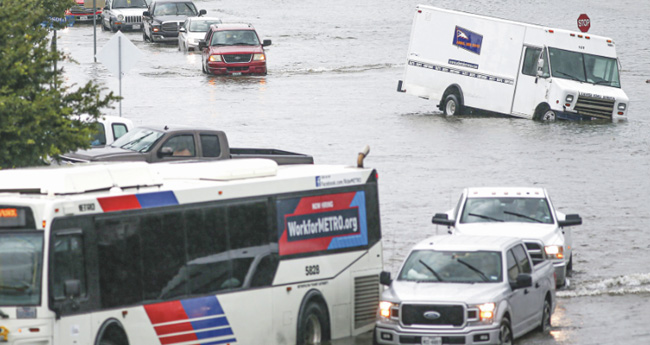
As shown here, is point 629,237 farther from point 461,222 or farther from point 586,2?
point 586,2

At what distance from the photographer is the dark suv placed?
54.0 meters

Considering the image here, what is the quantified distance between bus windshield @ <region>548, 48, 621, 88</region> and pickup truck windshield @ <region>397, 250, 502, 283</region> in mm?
20651

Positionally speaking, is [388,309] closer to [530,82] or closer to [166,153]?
[166,153]

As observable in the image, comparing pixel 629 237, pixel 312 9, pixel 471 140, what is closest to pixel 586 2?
pixel 312 9

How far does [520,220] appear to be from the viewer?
17469mm

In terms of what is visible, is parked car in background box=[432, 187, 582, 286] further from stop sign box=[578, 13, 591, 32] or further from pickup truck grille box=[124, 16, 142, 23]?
pickup truck grille box=[124, 16, 142, 23]

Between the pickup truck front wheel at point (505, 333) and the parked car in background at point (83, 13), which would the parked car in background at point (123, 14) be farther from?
the pickup truck front wheel at point (505, 333)

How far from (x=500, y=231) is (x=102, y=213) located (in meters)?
7.34

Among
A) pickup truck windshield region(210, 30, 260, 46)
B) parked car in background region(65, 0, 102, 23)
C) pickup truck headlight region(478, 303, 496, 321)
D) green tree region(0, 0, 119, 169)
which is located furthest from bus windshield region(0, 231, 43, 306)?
parked car in background region(65, 0, 102, 23)

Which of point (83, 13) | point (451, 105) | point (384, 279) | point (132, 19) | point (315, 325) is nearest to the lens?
point (384, 279)

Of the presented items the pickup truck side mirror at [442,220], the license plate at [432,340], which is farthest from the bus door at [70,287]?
the pickup truck side mirror at [442,220]

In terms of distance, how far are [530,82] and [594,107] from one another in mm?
1911

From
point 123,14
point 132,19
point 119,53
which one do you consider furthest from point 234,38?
point 119,53

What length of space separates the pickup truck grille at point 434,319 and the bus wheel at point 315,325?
3.82ft
